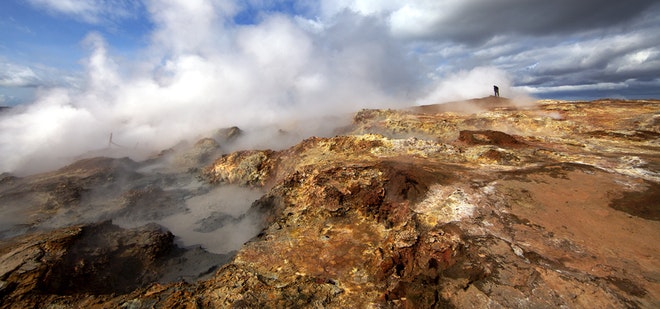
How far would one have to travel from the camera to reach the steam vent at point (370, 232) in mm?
4988

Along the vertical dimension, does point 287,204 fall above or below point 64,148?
below

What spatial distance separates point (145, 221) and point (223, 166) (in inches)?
190

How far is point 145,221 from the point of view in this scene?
10719 millimetres

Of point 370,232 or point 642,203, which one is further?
point 370,232

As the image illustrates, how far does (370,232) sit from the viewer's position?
23.4ft

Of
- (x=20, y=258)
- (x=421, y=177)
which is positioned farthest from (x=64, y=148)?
(x=421, y=177)

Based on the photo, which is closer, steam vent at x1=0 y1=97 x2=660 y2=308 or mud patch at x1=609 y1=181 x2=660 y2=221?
steam vent at x1=0 y1=97 x2=660 y2=308

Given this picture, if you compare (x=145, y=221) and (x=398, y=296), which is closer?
(x=398, y=296)

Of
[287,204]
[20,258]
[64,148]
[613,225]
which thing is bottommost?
[613,225]

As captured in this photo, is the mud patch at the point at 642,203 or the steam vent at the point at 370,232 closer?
the steam vent at the point at 370,232

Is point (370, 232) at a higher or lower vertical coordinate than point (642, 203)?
higher

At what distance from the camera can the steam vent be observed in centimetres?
499

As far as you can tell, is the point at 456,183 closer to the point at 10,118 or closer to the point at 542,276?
the point at 542,276

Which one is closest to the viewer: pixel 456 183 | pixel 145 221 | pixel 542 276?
pixel 542 276
